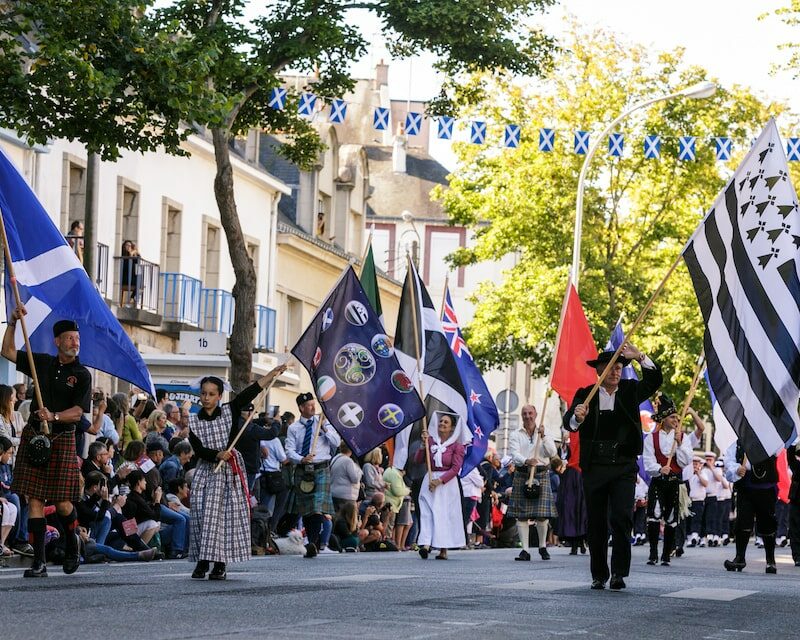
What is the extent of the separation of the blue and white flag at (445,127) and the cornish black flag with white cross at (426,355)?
4.78 meters

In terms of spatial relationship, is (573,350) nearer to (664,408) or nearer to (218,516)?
(664,408)

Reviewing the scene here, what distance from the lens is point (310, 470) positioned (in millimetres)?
22328

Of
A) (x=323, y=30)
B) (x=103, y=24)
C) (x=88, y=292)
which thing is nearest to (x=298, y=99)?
(x=323, y=30)

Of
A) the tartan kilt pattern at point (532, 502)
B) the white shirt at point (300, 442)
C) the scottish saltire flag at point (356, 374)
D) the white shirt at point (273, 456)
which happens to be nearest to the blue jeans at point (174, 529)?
the white shirt at point (300, 442)

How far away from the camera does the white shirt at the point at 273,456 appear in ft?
78.3

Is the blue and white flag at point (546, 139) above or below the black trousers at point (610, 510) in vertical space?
above

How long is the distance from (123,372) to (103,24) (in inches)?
266

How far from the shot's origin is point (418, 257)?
82.8m

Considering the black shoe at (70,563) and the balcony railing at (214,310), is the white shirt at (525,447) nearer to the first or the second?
the black shoe at (70,563)

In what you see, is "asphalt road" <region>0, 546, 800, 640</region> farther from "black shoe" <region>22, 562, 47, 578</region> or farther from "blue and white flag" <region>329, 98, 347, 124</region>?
"blue and white flag" <region>329, 98, 347, 124</region>

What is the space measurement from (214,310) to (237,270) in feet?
55.1

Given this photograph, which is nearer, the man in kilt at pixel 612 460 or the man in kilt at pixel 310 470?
the man in kilt at pixel 612 460

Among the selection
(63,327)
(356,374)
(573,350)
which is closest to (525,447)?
(573,350)

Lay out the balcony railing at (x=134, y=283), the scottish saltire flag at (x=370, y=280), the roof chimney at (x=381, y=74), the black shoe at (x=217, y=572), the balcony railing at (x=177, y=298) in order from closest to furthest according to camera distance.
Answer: the black shoe at (x=217, y=572)
the scottish saltire flag at (x=370, y=280)
the balcony railing at (x=134, y=283)
the balcony railing at (x=177, y=298)
the roof chimney at (x=381, y=74)
